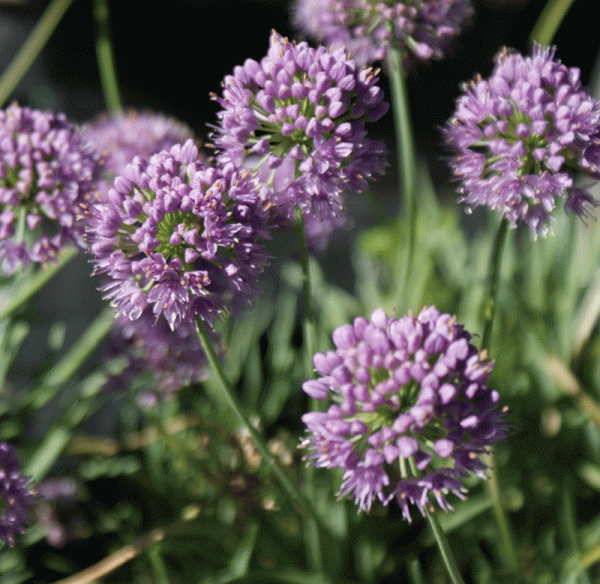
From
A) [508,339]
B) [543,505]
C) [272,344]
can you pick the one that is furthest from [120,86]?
[543,505]

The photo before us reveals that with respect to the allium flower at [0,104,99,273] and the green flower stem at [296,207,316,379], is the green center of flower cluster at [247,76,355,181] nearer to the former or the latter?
the green flower stem at [296,207,316,379]

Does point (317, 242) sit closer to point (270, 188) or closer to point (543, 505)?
point (270, 188)

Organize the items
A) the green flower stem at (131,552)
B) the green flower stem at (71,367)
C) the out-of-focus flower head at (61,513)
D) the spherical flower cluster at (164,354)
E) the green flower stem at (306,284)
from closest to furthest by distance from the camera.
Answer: the green flower stem at (306,284)
the green flower stem at (131,552)
the spherical flower cluster at (164,354)
the green flower stem at (71,367)
the out-of-focus flower head at (61,513)

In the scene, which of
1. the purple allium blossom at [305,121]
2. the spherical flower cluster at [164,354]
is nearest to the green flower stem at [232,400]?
the purple allium blossom at [305,121]

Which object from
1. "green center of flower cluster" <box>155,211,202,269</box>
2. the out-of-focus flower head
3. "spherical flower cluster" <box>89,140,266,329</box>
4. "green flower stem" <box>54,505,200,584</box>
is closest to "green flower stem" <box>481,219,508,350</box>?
"spherical flower cluster" <box>89,140,266,329</box>

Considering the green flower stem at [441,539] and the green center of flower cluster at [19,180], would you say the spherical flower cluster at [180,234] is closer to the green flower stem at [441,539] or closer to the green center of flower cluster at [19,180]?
the green center of flower cluster at [19,180]
